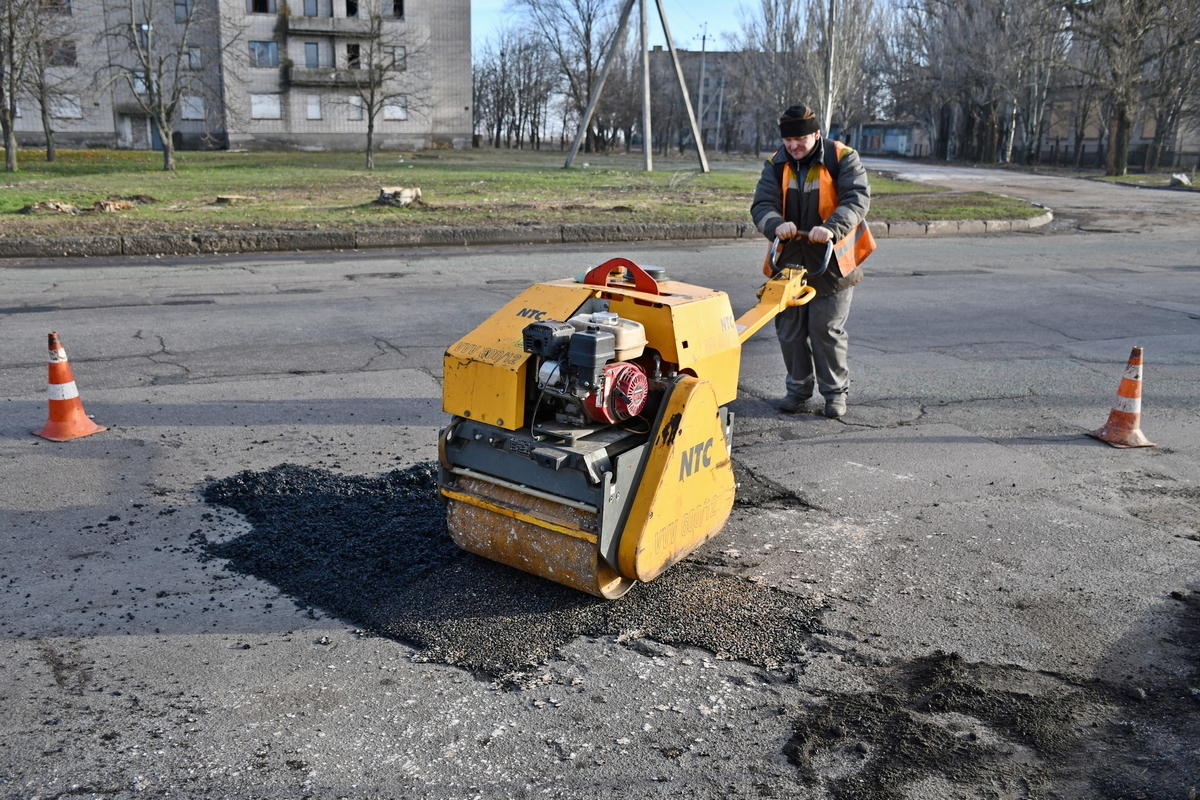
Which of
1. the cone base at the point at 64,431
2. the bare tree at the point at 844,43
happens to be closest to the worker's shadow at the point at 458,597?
the cone base at the point at 64,431

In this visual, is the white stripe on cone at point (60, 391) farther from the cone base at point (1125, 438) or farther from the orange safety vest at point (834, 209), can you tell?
the cone base at point (1125, 438)


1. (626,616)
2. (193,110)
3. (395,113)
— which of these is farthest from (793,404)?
(193,110)

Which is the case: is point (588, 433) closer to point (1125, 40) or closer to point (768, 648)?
point (768, 648)

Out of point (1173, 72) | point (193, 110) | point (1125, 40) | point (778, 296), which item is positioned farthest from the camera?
point (193, 110)

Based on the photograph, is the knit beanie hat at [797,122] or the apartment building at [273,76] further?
the apartment building at [273,76]

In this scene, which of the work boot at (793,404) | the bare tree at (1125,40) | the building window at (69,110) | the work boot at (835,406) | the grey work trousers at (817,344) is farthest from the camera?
the building window at (69,110)

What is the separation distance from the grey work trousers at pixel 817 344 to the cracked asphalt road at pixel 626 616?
25 centimetres

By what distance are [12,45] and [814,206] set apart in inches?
1122

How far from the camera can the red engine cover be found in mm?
3271

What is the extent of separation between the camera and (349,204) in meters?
18.0

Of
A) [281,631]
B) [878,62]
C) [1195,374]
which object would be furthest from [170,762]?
[878,62]

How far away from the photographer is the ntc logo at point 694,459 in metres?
3.47

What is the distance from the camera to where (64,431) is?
17.3 feet

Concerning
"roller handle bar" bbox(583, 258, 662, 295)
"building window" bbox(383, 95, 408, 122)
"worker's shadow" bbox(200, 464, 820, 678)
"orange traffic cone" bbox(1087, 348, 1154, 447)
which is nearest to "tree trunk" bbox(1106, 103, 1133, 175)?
"building window" bbox(383, 95, 408, 122)
